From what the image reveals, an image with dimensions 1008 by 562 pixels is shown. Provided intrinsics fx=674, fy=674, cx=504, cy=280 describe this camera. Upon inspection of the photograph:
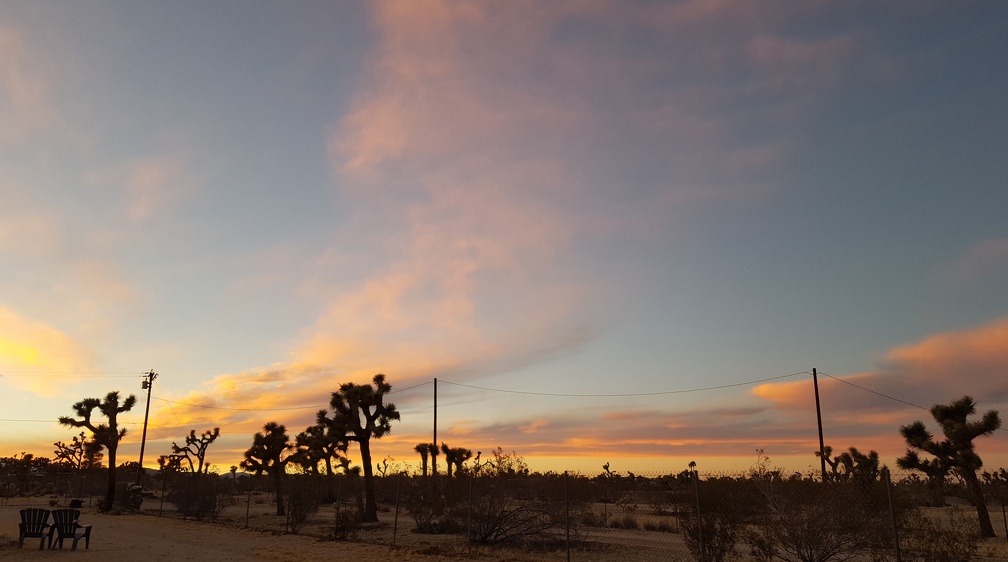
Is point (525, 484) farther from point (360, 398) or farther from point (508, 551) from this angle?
point (360, 398)

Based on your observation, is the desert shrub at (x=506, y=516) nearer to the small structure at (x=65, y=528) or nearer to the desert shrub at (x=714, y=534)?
the desert shrub at (x=714, y=534)

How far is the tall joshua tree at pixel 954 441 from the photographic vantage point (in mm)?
29414

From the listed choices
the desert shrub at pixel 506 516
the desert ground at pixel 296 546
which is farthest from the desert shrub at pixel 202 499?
the desert shrub at pixel 506 516

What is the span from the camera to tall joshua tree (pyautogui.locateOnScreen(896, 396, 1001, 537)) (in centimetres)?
2941

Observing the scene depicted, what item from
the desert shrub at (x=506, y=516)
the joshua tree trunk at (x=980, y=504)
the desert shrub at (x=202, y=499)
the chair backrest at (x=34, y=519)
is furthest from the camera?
the desert shrub at (x=202, y=499)

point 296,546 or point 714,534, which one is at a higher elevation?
point 714,534

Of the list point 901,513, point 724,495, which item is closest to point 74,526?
point 724,495

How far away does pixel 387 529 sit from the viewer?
31266mm

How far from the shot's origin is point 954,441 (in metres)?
30.0

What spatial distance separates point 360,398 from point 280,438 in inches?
705

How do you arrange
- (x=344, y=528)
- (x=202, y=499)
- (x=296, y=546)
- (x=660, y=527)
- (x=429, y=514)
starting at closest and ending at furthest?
(x=296, y=546), (x=344, y=528), (x=429, y=514), (x=660, y=527), (x=202, y=499)

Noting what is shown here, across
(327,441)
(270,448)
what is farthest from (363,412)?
(270,448)

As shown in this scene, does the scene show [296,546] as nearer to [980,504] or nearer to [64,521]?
[64,521]

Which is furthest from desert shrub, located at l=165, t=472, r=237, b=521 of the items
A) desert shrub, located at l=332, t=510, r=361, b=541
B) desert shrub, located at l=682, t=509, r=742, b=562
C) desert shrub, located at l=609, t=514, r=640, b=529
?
desert shrub, located at l=682, t=509, r=742, b=562
